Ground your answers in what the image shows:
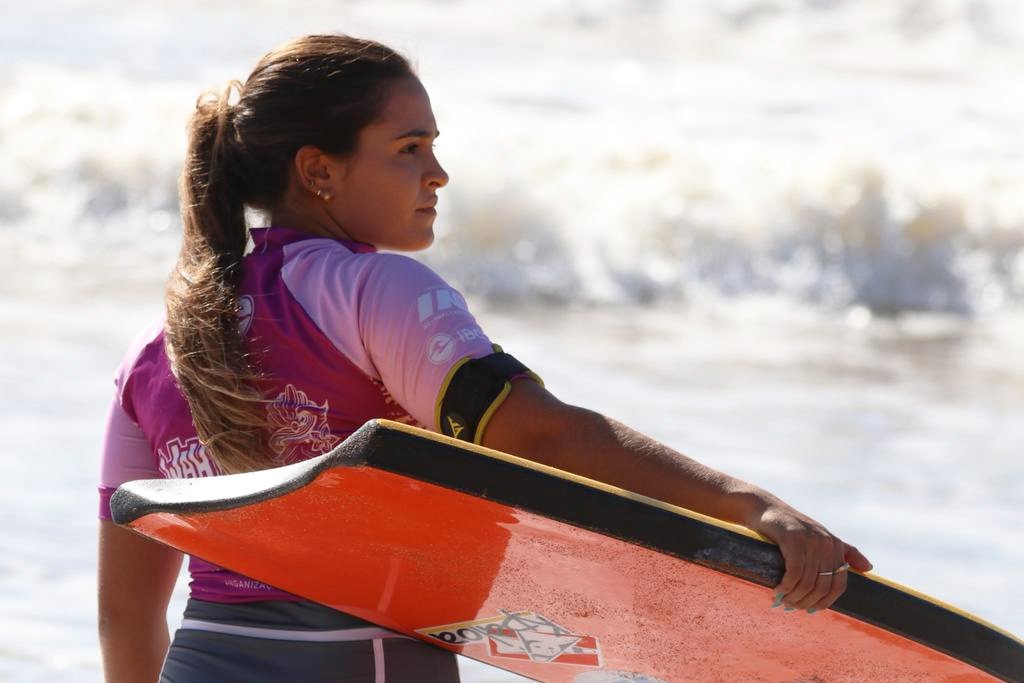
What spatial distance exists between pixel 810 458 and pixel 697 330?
3393 millimetres

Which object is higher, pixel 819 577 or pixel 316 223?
pixel 316 223

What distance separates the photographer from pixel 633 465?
166 centimetres

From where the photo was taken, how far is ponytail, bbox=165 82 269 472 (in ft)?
5.96

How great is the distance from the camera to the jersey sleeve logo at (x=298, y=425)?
181cm

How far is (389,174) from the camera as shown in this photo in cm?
196

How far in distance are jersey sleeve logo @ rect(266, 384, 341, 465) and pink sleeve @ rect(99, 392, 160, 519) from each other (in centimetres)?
29

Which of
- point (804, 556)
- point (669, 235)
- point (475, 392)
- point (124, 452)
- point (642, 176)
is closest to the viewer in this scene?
point (804, 556)

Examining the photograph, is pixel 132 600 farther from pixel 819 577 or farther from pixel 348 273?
pixel 819 577

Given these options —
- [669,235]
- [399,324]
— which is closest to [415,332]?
[399,324]

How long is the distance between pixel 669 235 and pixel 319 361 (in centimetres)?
999

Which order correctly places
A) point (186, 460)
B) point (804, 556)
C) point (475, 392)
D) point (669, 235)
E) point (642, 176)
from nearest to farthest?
point (804, 556), point (475, 392), point (186, 460), point (669, 235), point (642, 176)

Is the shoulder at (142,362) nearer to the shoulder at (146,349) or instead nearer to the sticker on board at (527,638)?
the shoulder at (146,349)

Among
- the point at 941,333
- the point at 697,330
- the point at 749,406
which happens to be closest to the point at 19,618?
the point at 749,406

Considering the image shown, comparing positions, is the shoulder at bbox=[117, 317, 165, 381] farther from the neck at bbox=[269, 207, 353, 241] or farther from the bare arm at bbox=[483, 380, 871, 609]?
the bare arm at bbox=[483, 380, 871, 609]
